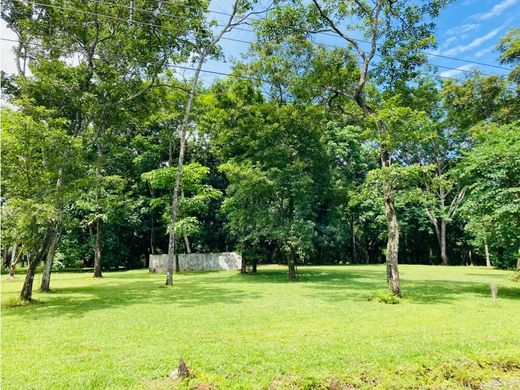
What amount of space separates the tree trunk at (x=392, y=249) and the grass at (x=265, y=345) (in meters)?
1.09

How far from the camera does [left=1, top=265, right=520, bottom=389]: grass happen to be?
495 cm

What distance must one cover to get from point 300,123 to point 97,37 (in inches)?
401

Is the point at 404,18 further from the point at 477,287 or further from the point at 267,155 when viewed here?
the point at 477,287

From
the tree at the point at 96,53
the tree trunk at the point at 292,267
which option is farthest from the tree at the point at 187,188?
the tree at the point at 96,53

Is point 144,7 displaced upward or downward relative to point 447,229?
upward

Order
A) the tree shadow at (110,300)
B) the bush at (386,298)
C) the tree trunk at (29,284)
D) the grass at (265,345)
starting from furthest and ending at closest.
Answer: the tree trunk at (29,284) → the bush at (386,298) → the tree shadow at (110,300) → the grass at (265,345)

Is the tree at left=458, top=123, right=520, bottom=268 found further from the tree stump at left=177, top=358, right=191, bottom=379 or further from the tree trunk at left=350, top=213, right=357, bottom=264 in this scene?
the tree trunk at left=350, top=213, right=357, bottom=264

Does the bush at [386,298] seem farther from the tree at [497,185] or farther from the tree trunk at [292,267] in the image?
the tree trunk at [292,267]

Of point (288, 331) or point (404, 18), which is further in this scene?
point (404, 18)

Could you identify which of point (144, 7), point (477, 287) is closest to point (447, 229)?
point (477, 287)

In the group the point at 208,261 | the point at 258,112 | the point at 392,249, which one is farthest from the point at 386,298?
the point at 208,261

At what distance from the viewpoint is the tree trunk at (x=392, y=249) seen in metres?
11.8

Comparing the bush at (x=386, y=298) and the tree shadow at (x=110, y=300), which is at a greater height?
the bush at (x=386, y=298)

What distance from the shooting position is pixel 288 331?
23.8 ft
